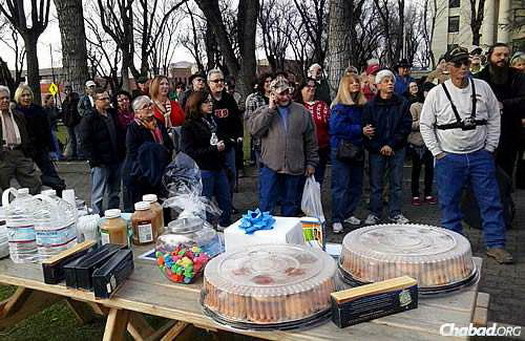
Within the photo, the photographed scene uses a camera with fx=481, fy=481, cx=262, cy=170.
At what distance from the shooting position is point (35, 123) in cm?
670

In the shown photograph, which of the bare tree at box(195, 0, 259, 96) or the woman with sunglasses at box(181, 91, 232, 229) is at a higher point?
the bare tree at box(195, 0, 259, 96)

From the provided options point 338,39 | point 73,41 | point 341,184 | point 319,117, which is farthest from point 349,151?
point 73,41

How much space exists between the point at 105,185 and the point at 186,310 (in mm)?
4104

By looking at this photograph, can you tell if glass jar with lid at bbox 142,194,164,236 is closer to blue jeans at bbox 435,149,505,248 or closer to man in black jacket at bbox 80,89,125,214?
blue jeans at bbox 435,149,505,248

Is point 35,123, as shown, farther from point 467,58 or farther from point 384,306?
point 384,306

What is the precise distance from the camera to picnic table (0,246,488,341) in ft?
5.50

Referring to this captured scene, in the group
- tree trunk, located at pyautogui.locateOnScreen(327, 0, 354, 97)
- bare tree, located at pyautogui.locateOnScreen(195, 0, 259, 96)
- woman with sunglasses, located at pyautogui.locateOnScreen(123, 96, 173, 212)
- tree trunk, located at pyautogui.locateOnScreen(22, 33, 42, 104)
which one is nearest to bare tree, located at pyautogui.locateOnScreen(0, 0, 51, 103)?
tree trunk, located at pyautogui.locateOnScreen(22, 33, 42, 104)

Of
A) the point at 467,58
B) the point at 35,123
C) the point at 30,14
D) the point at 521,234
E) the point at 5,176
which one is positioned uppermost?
the point at 30,14

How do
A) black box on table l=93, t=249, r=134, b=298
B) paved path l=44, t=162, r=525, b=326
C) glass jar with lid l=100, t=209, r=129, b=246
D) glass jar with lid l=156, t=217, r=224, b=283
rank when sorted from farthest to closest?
1. paved path l=44, t=162, r=525, b=326
2. glass jar with lid l=100, t=209, r=129, b=246
3. glass jar with lid l=156, t=217, r=224, b=283
4. black box on table l=93, t=249, r=134, b=298

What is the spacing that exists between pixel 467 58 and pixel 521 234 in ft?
7.17

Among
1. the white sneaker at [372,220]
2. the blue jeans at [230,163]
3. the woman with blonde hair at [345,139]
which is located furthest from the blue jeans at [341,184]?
the blue jeans at [230,163]

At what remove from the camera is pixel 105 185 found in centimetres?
569

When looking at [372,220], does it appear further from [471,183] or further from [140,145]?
[140,145]

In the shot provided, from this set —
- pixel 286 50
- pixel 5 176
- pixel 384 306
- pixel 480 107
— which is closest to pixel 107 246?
pixel 384 306
